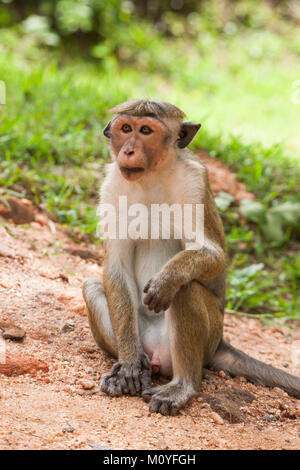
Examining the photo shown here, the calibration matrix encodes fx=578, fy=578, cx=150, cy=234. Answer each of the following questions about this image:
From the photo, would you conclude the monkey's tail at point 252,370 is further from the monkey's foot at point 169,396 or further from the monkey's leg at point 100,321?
the monkey's leg at point 100,321

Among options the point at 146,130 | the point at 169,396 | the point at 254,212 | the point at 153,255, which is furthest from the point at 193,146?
the point at 169,396

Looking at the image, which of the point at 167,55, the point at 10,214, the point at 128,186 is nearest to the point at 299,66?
the point at 167,55

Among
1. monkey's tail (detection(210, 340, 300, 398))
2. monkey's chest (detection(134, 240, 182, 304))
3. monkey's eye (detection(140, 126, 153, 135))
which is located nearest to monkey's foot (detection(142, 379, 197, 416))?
monkey's tail (detection(210, 340, 300, 398))

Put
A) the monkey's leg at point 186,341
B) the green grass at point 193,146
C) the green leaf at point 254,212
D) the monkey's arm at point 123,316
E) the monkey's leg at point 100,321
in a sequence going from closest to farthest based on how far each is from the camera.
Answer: the monkey's leg at point 186,341, the monkey's arm at point 123,316, the monkey's leg at point 100,321, the green grass at point 193,146, the green leaf at point 254,212

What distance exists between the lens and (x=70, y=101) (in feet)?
25.4

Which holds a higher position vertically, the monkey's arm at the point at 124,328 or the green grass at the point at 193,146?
the green grass at the point at 193,146

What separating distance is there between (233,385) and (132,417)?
94 cm

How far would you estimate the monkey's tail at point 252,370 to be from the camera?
3861 millimetres

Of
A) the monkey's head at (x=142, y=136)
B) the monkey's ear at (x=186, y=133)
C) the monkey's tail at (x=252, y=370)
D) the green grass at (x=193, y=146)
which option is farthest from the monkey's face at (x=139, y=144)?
the green grass at (x=193, y=146)

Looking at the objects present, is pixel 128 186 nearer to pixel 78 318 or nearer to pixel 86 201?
pixel 78 318

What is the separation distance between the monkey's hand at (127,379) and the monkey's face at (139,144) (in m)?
1.17

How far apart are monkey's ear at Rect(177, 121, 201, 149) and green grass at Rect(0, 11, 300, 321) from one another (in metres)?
2.17

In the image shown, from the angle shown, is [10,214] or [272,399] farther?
[10,214]

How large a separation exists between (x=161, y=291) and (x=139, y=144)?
906 millimetres
